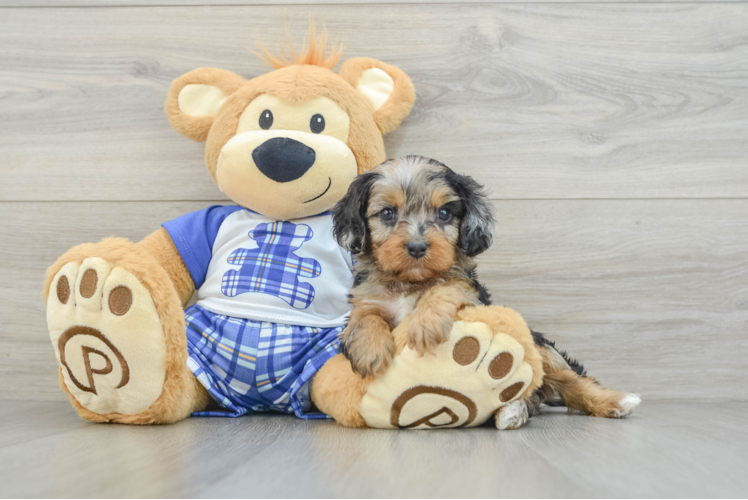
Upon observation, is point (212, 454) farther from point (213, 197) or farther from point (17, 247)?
point (17, 247)

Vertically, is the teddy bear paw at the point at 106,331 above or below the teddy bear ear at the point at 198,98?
below

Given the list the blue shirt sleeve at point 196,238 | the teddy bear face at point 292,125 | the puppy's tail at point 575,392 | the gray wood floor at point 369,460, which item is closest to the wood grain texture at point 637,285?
the puppy's tail at point 575,392

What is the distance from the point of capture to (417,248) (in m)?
1.41

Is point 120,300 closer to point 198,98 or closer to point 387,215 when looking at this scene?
point 387,215

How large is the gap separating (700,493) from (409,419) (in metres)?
0.66

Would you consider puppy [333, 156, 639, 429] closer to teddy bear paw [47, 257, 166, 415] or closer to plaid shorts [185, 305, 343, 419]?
plaid shorts [185, 305, 343, 419]

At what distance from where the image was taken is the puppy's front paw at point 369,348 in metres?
1.41

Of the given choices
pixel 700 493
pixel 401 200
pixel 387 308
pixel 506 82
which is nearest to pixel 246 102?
pixel 401 200

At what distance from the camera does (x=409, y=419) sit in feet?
4.70

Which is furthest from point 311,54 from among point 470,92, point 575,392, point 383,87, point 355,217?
point 575,392

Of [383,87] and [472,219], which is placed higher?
[383,87]

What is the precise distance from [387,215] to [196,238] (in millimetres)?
707

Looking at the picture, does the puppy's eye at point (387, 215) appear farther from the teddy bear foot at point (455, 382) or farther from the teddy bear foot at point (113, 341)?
the teddy bear foot at point (113, 341)

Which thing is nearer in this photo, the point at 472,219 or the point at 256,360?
the point at 472,219
